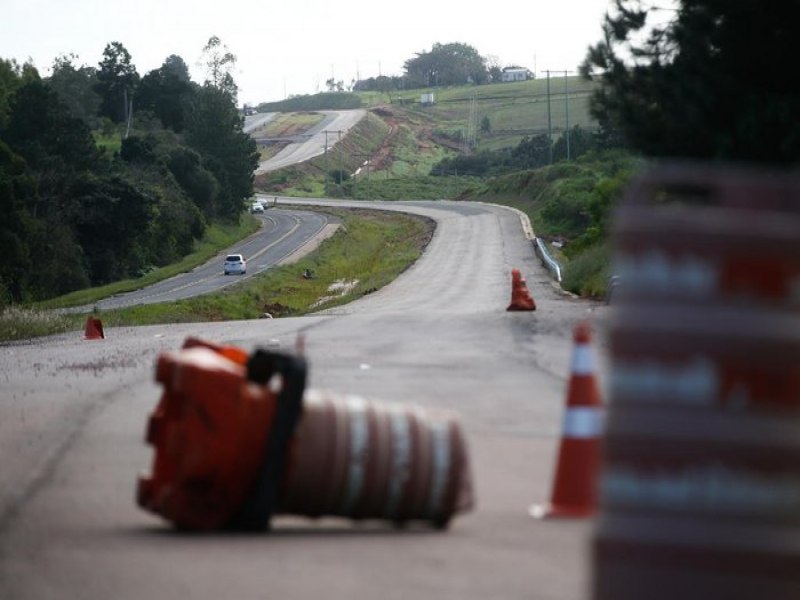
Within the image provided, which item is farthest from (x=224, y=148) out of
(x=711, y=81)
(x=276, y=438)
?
(x=276, y=438)

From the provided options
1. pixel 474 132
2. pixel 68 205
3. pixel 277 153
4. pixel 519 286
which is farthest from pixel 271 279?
pixel 474 132

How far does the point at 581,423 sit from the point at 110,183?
2779 inches

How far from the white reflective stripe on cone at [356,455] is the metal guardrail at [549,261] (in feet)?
140

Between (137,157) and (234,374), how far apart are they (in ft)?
297

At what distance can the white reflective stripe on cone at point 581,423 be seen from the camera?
752cm

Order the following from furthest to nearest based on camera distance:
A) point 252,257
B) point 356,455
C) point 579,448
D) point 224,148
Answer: point 224,148
point 252,257
point 579,448
point 356,455

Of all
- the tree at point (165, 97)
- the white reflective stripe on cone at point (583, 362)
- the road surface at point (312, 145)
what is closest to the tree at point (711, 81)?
the white reflective stripe on cone at point (583, 362)

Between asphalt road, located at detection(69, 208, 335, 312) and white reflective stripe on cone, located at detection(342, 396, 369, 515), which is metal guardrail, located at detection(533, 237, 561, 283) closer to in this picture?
asphalt road, located at detection(69, 208, 335, 312)

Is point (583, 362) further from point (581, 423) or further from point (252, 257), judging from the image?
point (252, 257)

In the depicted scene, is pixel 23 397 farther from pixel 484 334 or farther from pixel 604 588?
pixel 604 588

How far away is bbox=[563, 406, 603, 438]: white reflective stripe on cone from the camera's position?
752cm

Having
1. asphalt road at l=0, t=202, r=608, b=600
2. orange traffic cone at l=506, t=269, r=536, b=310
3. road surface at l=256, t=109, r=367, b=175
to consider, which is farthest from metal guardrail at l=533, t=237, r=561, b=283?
road surface at l=256, t=109, r=367, b=175

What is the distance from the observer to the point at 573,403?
7543 mm

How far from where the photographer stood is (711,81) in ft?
70.3
